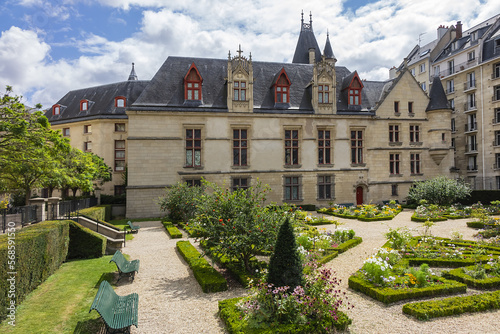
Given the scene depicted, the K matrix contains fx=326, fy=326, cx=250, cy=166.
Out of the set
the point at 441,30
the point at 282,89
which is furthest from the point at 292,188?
the point at 441,30

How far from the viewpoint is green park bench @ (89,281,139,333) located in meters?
6.21

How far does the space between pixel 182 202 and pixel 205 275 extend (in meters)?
11.8

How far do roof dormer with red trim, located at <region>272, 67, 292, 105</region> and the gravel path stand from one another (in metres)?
17.1

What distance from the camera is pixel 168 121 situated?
25.7m

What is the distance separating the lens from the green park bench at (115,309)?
621 centimetres

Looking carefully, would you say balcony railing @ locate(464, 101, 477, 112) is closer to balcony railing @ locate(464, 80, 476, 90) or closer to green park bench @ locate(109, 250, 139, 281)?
balcony railing @ locate(464, 80, 476, 90)

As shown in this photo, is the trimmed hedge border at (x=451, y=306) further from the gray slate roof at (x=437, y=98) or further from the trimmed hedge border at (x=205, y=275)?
the gray slate roof at (x=437, y=98)

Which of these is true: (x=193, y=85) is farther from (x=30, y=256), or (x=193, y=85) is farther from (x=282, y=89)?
(x=30, y=256)

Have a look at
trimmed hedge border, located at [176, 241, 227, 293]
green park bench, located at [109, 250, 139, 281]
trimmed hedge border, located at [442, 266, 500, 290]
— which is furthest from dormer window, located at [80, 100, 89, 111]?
trimmed hedge border, located at [442, 266, 500, 290]

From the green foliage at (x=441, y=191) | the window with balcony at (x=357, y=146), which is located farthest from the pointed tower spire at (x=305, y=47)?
the green foliage at (x=441, y=191)

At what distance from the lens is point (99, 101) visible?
34438 mm

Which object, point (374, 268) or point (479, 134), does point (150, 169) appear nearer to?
point (374, 268)

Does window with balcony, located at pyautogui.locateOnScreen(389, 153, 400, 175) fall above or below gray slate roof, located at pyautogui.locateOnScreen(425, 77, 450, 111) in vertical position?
below

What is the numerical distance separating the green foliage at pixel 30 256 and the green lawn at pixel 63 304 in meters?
0.29
